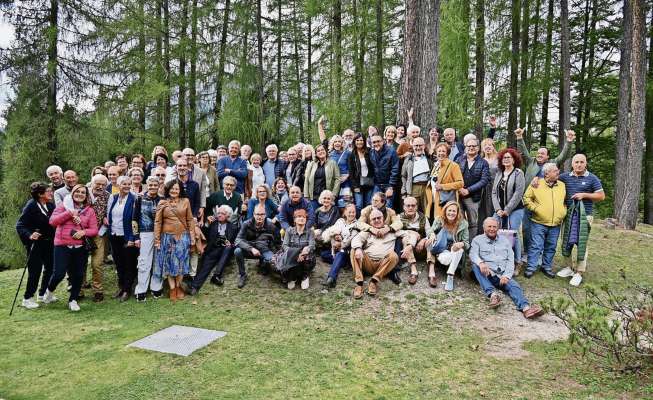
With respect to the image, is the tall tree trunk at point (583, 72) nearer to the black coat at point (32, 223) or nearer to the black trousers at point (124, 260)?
the black trousers at point (124, 260)

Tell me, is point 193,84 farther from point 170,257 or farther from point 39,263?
point 170,257

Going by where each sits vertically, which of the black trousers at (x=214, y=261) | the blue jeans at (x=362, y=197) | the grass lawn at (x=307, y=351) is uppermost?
the blue jeans at (x=362, y=197)

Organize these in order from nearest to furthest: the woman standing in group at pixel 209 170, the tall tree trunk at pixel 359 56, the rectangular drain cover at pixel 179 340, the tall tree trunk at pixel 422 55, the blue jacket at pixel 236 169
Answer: the rectangular drain cover at pixel 179 340 → the woman standing in group at pixel 209 170 → the blue jacket at pixel 236 169 → the tall tree trunk at pixel 422 55 → the tall tree trunk at pixel 359 56

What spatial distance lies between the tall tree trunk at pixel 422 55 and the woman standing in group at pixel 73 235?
546 cm

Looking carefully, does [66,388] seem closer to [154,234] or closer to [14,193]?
[154,234]

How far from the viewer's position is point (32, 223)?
533 cm

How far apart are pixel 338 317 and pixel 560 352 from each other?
2.31 m

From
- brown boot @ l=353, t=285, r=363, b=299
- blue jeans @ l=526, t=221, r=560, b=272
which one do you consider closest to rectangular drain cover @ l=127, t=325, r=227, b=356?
brown boot @ l=353, t=285, r=363, b=299

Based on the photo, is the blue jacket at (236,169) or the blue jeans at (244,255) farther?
the blue jacket at (236,169)

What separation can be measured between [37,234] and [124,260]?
3.56 ft

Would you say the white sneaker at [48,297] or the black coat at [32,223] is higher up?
the black coat at [32,223]

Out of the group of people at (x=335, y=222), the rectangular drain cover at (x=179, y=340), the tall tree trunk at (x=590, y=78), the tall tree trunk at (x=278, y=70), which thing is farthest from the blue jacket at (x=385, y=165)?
the tall tree trunk at (x=590, y=78)

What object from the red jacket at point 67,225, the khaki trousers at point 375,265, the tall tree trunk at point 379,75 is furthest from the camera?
the tall tree trunk at point 379,75

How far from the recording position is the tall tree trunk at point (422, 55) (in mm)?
7461
